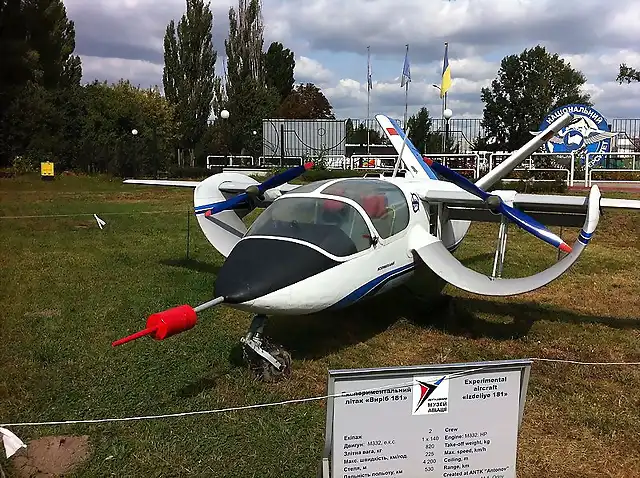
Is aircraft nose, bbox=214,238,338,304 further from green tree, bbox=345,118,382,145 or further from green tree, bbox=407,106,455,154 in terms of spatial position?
green tree, bbox=345,118,382,145

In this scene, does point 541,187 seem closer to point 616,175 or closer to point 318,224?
point 616,175

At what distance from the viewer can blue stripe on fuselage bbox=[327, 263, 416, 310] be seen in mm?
6645

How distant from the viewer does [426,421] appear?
3.73 m

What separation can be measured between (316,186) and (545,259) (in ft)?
28.4

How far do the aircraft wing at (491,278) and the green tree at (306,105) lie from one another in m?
55.5

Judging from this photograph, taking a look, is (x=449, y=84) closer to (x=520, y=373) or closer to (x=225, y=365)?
(x=225, y=365)

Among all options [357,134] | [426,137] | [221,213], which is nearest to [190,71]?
[357,134]

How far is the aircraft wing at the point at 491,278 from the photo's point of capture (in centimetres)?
707

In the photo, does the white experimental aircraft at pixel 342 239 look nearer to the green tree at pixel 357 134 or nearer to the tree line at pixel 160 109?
the tree line at pixel 160 109

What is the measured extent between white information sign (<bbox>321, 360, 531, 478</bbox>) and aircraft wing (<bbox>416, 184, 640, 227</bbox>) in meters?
4.77

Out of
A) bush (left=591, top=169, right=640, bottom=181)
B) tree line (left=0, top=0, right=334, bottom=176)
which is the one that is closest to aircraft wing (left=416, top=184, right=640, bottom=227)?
bush (left=591, top=169, right=640, bottom=181)

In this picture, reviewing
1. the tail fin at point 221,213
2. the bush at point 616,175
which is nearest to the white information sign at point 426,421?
the tail fin at point 221,213

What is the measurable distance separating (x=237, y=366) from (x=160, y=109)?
4418cm

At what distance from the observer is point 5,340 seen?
7.82 metres
